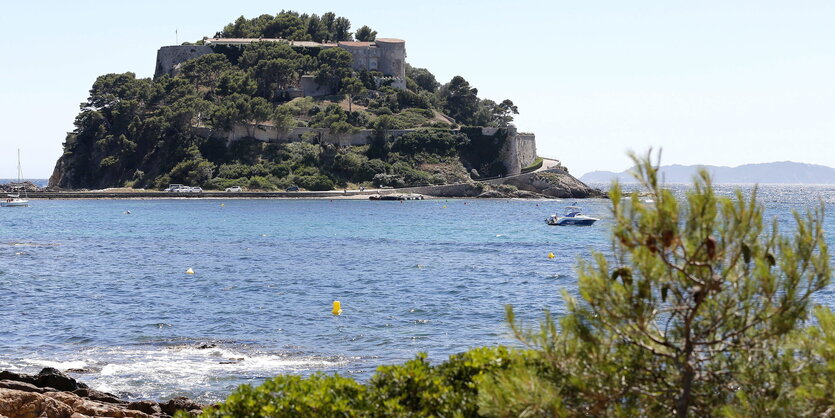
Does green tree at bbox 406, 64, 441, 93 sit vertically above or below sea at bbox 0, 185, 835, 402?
above

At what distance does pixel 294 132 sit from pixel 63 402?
97.6 m

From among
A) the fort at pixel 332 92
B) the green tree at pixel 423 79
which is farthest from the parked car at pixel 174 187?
the green tree at pixel 423 79

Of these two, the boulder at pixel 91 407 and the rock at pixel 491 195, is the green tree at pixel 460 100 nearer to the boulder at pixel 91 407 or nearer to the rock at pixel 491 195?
the rock at pixel 491 195

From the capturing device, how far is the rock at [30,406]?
12672mm

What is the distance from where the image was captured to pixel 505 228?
6047 centimetres

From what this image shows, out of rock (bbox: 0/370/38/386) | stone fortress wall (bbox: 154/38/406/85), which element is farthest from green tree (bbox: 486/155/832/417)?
stone fortress wall (bbox: 154/38/406/85)

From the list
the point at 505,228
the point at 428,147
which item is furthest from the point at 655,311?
the point at 428,147

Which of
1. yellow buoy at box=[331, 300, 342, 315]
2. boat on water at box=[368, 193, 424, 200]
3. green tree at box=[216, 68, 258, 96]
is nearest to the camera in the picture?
yellow buoy at box=[331, 300, 342, 315]

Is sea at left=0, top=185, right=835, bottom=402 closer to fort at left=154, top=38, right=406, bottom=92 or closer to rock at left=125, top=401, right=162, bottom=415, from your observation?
rock at left=125, top=401, right=162, bottom=415

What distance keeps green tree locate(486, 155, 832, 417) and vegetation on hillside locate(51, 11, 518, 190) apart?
3743 inches

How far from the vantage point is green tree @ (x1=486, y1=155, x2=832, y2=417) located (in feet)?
22.1

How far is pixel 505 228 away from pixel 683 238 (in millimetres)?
53888

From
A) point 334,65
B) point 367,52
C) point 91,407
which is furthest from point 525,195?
point 91,407

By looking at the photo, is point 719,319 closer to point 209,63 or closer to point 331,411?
point 331,411
